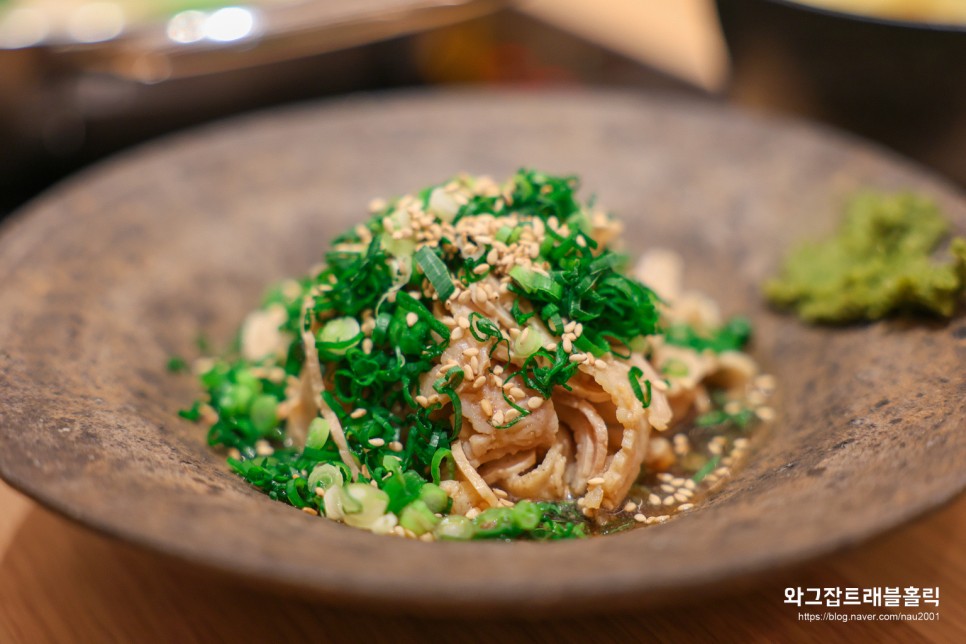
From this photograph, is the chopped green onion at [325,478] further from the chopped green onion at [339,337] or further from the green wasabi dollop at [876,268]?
the green wasabi dollop at [876,268]

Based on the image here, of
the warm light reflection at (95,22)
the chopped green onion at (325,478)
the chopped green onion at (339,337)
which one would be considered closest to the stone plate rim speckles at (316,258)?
the chopped green onion at (325,478)

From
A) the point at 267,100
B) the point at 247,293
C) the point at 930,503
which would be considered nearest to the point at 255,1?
the point at 267,100

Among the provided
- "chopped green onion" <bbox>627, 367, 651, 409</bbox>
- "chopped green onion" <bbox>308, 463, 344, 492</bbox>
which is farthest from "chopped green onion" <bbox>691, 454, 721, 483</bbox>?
"chopped green onion" <bbox>308, 463, 344, 492</bbox>

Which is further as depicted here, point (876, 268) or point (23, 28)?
point (23, 28)

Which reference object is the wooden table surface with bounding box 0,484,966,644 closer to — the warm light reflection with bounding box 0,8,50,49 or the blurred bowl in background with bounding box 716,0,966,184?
the blurred bowl in background with bounding box 716,0,966,184

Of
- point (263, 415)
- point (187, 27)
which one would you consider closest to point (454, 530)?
point (263, 415)

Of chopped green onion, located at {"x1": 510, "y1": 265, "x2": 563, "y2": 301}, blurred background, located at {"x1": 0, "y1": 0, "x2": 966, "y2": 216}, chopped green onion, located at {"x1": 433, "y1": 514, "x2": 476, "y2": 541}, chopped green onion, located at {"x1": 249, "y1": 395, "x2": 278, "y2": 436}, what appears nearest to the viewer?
chopped green onion, located at {"x1": 433, "y1": 514, "x2": 476, "y2": 541}

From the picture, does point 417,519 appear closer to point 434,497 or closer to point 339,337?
point 434,497
